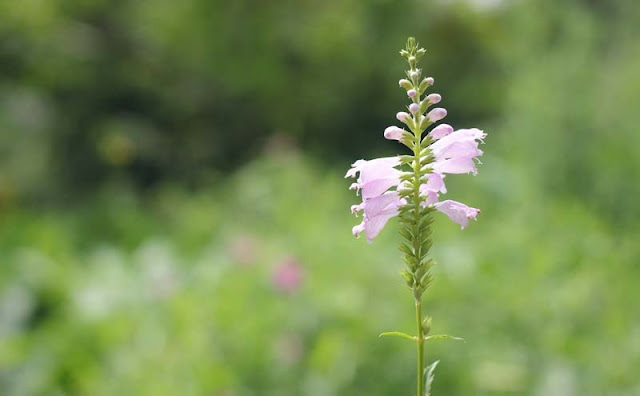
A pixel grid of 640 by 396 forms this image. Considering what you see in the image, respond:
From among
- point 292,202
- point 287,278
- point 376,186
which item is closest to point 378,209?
point 376,186

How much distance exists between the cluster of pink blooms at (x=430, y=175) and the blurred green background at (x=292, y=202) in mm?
2633

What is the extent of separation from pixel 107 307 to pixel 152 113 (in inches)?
219

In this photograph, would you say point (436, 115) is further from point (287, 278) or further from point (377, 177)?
point (287, 278)

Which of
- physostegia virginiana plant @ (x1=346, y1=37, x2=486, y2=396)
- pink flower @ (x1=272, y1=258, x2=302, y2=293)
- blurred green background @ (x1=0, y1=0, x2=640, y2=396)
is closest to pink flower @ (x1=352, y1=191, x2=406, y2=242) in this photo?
physostegia virginiana plant @ (x1=346, y1=37, x2=486, y2=396)

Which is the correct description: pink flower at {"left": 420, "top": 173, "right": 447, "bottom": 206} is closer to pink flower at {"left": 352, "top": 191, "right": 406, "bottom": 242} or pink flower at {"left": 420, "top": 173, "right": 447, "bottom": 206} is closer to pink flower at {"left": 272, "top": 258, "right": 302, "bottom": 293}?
pink flower at {"left": 352, "top": 191, "right": 406, "bottom": 242}

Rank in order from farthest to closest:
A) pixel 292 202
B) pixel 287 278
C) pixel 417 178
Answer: pixel 292 202, pixel 287 278, pixel 417 178

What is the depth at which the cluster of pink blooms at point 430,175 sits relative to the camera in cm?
59

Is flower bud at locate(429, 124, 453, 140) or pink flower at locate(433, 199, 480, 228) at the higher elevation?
flower bud at locate(429, 124, 453, 140)

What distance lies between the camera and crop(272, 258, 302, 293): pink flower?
142 inches

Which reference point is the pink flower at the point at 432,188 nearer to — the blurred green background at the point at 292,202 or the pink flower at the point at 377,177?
the pink flower at the point at 377,177

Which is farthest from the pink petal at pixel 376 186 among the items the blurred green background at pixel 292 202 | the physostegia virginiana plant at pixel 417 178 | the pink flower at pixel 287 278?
the pink flower at pixel 287 278

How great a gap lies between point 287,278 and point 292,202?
2132mm

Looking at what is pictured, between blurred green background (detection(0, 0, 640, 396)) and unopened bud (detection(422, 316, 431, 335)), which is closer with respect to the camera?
unopened bud (detection(422, 316, 431, 335))

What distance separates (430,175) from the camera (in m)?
0.60
